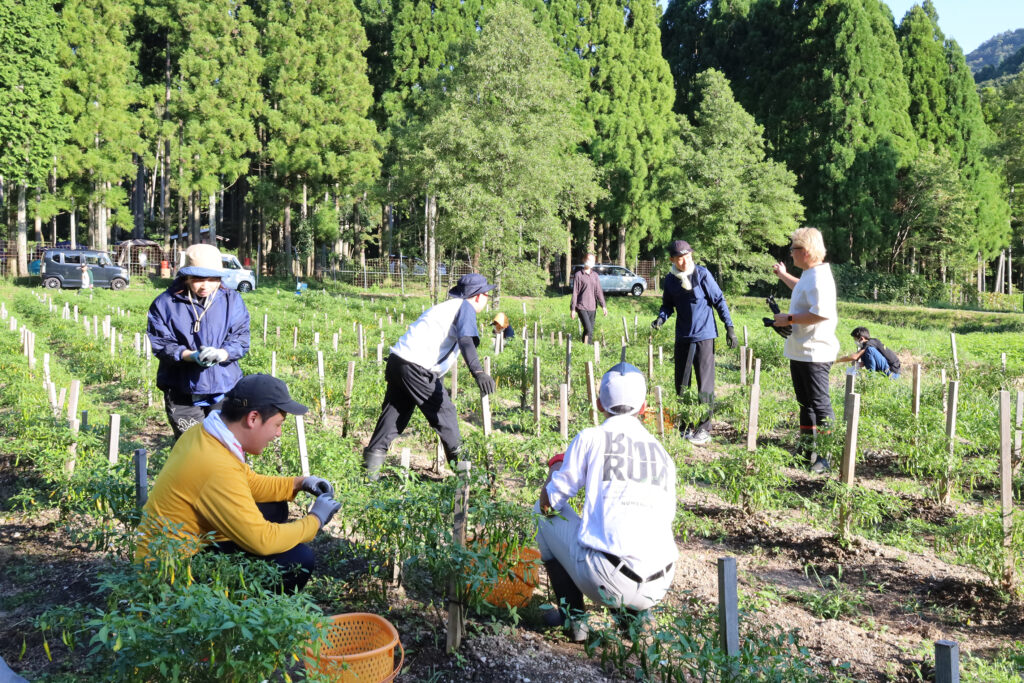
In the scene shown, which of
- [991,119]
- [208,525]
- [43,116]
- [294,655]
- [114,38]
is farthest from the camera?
[991,119]

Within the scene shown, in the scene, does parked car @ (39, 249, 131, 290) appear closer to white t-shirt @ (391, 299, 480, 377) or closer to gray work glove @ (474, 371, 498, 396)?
white t-shirt @ (391, 299, 480, 377)

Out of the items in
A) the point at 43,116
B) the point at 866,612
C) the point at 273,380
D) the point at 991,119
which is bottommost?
the point at 866,612

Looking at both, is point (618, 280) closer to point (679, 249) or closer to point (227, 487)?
point (679, 249)

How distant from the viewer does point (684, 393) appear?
6.82 metres

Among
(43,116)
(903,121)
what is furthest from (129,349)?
(903,121)

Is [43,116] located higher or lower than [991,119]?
lower

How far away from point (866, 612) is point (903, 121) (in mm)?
32418

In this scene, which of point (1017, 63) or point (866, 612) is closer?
point (866, 612)

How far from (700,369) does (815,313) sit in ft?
5.17

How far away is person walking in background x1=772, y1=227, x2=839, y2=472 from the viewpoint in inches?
213

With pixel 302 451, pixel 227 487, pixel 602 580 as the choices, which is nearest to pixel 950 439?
pixel 602 580

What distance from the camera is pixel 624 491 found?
3.01 metres

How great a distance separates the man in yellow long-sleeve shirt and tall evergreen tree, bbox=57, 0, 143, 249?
99.3 ft

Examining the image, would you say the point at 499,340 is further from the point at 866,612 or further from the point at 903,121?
the point at 903,121
